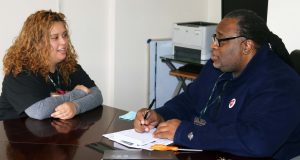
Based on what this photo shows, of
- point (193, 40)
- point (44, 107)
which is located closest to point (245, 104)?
point (44, 107)

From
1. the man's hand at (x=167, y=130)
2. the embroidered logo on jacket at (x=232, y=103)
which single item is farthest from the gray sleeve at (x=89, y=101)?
the embroidered logo on jacket at (x=232, y=103)

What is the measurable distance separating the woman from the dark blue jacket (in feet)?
2.43

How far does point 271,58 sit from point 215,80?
0.37 metres

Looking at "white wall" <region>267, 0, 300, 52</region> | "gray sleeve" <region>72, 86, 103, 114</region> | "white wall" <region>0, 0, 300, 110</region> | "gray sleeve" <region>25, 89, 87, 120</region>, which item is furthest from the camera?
"white wall" <region>0, 0, 300, 110</region>

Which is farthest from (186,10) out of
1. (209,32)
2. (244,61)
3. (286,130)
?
(286,130)

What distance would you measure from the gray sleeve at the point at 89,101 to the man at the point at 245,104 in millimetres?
413

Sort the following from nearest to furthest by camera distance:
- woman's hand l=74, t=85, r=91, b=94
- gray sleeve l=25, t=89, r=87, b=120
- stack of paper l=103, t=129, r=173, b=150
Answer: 1. stack of paper l=103, t=129, r=173, b=150
2. gray sleeve l=25, t=89, r=87, b=120
3. woman's hand l=74, t=85, r=91, b=94

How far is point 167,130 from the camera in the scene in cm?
184

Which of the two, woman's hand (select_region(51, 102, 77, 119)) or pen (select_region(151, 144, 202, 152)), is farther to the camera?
woman's hand (select_region(51, 102, 77, 119))

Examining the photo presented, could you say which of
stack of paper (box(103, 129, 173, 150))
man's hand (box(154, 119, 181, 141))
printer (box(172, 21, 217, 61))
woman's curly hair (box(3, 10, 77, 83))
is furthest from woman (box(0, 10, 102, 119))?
printer (box(172, 21, 217, 61))

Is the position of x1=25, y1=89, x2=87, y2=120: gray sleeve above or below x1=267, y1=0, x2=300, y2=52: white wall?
below

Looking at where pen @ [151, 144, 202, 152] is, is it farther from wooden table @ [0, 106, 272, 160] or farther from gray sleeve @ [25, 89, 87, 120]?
gray sleeve @ [25, 89, 87, 120]

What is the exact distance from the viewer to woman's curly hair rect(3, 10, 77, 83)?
2320 millimetres

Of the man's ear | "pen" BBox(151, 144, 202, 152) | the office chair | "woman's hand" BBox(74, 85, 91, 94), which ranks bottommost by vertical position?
"pen" BBox(151, 144, 202, 152)
